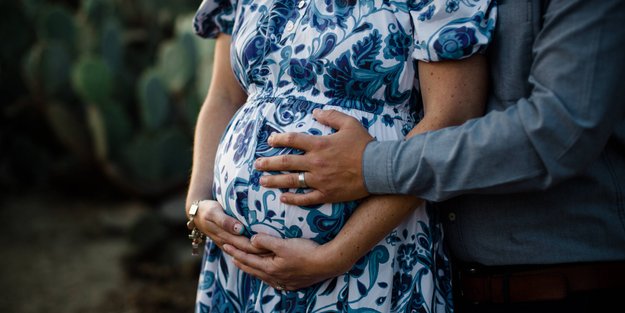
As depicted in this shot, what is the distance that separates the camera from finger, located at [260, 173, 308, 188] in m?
1.39

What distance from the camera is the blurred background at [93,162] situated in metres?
3.55

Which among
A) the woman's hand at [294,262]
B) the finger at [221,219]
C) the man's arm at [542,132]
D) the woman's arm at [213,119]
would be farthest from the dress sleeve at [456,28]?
the woman's arm at [213,119]

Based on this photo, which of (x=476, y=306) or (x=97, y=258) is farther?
(x=97, y=258)

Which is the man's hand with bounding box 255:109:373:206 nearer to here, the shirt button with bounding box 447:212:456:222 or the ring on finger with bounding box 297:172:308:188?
the ring on finger with bounding box 297:172:308:188

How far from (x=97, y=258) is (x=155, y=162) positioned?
24.1 inches

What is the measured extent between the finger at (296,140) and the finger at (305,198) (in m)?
0.09

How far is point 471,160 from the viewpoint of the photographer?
1.23 metres

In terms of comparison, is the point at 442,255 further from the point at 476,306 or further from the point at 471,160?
the point at 471,160

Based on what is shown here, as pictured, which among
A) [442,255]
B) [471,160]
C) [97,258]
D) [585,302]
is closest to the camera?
[471,160]

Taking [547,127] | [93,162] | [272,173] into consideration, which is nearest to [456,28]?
[547,127]

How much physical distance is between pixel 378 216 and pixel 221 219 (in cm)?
36

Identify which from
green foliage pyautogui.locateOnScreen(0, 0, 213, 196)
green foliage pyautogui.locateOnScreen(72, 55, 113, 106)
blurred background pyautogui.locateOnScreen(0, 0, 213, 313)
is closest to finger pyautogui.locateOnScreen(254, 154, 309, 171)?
blurred background pyautogui.locateOnScreen(0, 0, 213, 313)

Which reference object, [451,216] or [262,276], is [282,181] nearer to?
[262,276]

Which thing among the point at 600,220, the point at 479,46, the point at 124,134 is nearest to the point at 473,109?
the point at 479,46
